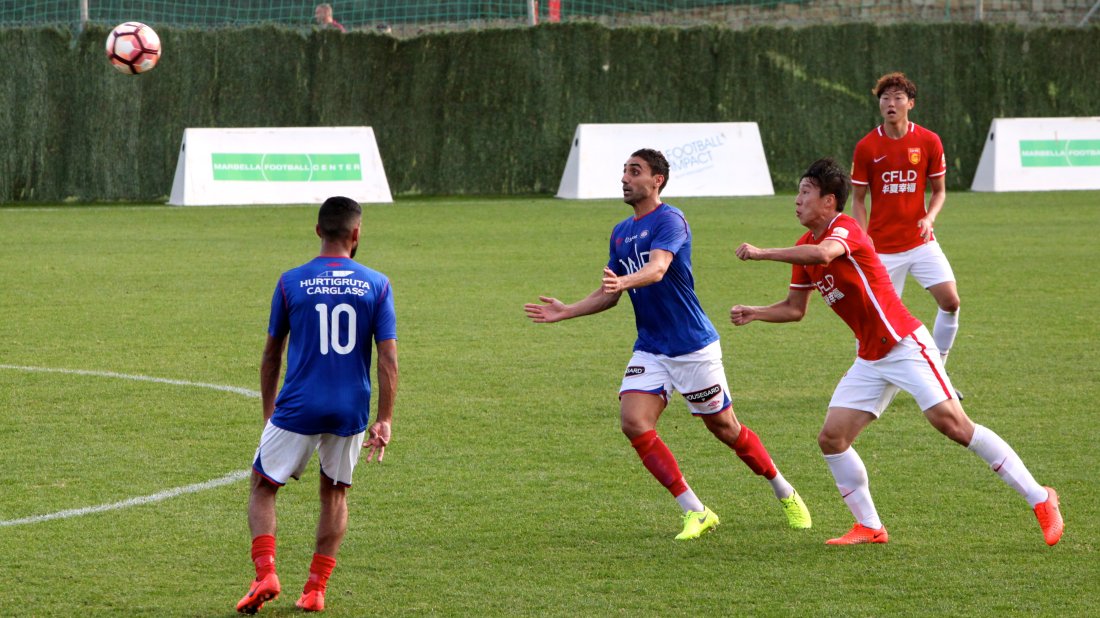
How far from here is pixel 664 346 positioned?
6.78 m

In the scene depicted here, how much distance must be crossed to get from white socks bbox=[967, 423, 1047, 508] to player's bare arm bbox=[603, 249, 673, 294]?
5.06 ft

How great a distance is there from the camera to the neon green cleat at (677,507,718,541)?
653 cm

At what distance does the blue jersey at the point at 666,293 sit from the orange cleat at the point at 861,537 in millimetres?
1075

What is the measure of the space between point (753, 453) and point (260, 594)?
261 centimetres

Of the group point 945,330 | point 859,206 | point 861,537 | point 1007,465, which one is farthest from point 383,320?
point 945,330

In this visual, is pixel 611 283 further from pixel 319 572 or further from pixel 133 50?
pixel 133 50

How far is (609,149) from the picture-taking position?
84.1 feet

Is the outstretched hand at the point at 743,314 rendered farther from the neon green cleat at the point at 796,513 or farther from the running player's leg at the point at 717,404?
the neon green cleat at the point at 796,513

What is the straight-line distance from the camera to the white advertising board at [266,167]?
23.6 metres

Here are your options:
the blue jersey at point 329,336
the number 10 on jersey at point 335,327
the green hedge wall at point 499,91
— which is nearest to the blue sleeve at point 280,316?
the blue jersey at point 329,336

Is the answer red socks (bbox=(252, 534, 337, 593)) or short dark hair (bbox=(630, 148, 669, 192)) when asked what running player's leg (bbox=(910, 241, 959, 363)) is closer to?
short dark hair (bbox=(630, 148, 669, 192))

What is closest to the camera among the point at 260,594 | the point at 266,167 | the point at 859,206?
the point at 260,594

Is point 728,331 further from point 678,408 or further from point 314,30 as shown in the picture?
point 314,30

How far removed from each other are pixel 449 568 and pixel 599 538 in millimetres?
796
